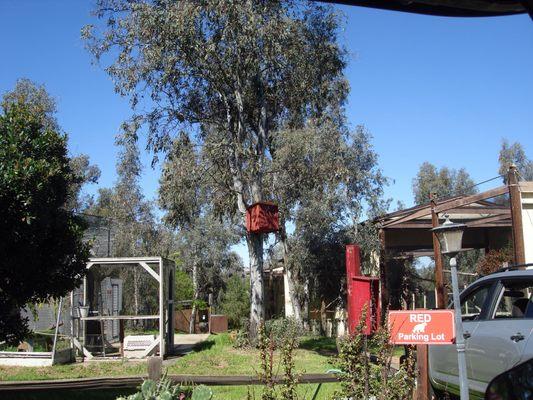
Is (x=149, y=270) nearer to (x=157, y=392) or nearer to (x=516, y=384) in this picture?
(x=157, y=392)

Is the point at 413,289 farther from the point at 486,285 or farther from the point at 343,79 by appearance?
the point at 486,285

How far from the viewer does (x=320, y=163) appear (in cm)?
1848

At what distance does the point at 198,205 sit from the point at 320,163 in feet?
14.1

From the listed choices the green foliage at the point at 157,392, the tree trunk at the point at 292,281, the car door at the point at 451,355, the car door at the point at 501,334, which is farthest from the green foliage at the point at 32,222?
the tree trunk at the point at 292,281

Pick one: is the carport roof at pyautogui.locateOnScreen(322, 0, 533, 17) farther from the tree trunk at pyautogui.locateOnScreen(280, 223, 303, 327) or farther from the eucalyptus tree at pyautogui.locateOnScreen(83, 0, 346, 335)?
the tree trunk at pyautogui.locateOnScreen(280, 223, 303, 327)

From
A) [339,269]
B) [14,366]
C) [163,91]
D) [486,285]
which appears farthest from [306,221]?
[486,285]

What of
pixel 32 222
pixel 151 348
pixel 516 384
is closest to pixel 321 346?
pixel 151 348

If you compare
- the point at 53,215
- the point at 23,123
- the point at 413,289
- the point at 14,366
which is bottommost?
the point at 14,366

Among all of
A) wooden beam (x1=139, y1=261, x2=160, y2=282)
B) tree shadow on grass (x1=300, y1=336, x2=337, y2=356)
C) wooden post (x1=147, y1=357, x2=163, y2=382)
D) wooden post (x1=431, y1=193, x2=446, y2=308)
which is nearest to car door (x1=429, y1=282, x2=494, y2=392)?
wooden post (x1=431, y1=193, x2=446, y2=308)

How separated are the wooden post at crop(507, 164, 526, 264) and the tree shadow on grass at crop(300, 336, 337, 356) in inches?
322

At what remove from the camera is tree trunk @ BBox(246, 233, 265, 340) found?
59.2 feet

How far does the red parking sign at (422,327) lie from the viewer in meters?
5.55

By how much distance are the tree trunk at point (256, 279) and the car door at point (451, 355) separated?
10742 millimetres

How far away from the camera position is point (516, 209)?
9273mm
